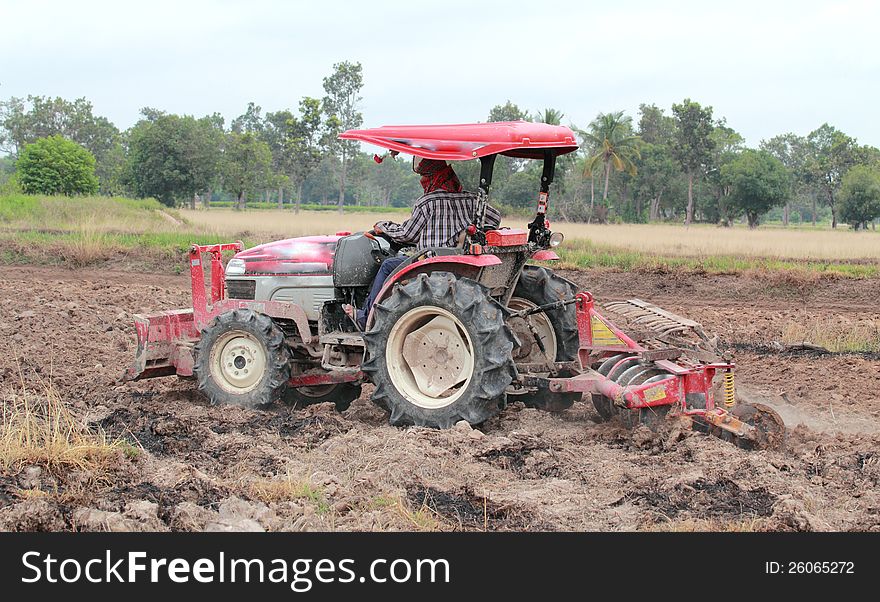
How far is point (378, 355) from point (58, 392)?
307 centimetres

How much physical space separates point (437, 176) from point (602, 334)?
1.78m

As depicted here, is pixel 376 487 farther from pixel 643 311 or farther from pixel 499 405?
pixel 643 311

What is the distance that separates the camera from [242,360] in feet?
25.0

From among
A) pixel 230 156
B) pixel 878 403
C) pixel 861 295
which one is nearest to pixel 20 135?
pixel 230 156

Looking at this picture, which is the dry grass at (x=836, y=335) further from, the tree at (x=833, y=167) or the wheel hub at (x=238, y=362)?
the tree at (x=833, y=167)

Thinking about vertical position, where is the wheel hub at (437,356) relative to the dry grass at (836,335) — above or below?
above

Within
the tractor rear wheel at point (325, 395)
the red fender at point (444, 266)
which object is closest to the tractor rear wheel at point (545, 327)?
the red fender at point (444, 266)

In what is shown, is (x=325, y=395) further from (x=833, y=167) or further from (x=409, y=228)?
(x=833, y=167)

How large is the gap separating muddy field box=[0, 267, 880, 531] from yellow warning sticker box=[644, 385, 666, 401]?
0.82 feet

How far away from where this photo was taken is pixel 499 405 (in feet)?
22.4

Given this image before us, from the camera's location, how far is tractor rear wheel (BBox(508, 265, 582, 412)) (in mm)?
7469

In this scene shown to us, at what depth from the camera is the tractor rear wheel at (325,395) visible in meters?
8.05

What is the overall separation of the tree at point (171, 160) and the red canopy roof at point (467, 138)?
44.6m

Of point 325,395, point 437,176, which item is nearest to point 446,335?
point 437,176
